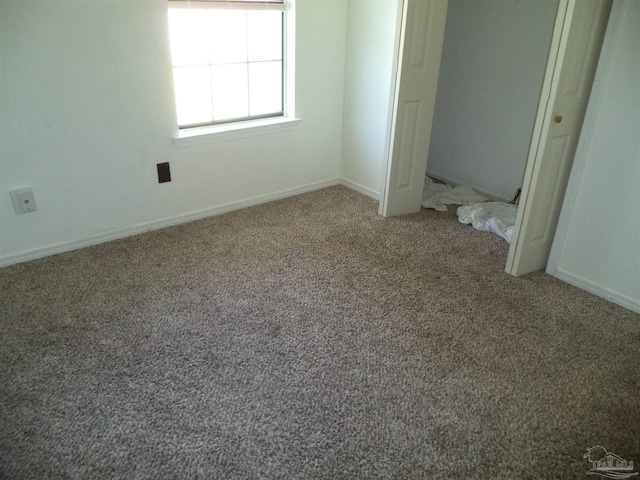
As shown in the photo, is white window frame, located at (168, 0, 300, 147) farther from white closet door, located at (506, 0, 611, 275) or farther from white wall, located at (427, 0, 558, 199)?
white closet door, located at (506, 0, 611, 275)

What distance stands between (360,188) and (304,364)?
2047 millimetres

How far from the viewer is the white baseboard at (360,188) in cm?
376

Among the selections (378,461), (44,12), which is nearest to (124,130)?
(44,12)

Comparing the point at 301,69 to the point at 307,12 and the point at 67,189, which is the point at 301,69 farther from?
the point at 67,189

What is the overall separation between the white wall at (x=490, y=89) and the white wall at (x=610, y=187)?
1.03 m

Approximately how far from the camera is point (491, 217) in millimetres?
3375

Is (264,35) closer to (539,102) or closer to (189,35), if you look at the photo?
(189,35)

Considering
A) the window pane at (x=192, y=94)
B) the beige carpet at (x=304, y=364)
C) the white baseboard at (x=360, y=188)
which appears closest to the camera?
the beige carpet at (x=304, y=364)

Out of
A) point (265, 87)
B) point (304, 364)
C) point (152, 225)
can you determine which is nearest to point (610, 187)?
point (304, 364)

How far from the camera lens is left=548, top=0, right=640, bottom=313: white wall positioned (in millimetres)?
2277

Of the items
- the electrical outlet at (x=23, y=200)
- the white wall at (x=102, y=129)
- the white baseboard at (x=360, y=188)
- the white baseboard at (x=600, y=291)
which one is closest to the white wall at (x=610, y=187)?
the white baseboard at (x=600, y=291)

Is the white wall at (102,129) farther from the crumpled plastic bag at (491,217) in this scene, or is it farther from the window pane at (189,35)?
the crumpled plastic bag at (491,217)

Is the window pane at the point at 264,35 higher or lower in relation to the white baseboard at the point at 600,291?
higher

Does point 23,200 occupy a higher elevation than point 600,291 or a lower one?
higher
